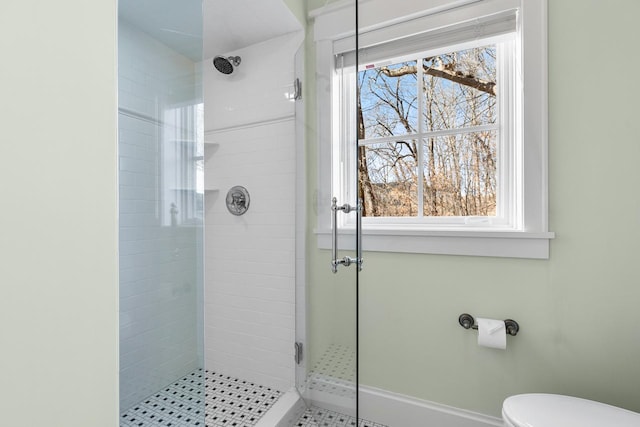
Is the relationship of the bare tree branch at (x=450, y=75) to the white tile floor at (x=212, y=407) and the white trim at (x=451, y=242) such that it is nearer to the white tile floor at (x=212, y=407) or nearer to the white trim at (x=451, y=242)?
the white trim at (x=451, y=242)

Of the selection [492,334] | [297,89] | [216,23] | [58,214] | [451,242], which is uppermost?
[216,23]

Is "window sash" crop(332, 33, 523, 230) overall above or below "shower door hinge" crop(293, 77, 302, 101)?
below

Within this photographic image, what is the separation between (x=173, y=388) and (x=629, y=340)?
1.55 m

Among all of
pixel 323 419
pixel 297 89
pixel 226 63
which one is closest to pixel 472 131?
pixel 297 89

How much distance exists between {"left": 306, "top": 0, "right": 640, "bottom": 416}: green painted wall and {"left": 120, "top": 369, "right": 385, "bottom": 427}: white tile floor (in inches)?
13.2

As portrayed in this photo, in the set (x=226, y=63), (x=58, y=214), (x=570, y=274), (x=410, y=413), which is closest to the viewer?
(x=58, y=214)

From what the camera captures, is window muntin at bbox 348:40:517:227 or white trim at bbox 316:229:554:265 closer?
white trim at bbox 316:229:554:265

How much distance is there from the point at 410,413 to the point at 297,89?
1633mm

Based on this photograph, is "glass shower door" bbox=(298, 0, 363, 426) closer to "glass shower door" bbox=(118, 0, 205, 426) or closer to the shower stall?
the shower stall

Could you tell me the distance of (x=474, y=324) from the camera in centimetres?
136

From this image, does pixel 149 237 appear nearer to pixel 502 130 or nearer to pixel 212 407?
pixel 212 407

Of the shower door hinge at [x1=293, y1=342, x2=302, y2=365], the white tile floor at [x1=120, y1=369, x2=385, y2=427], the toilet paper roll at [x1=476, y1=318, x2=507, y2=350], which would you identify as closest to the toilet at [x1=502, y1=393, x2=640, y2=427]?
the toilet paper roll at [x1=476, y1=318, x2=507, y2=350]

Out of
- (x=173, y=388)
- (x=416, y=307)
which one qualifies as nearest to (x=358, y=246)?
(x=416, y=307)

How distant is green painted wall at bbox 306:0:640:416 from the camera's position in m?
1.16
